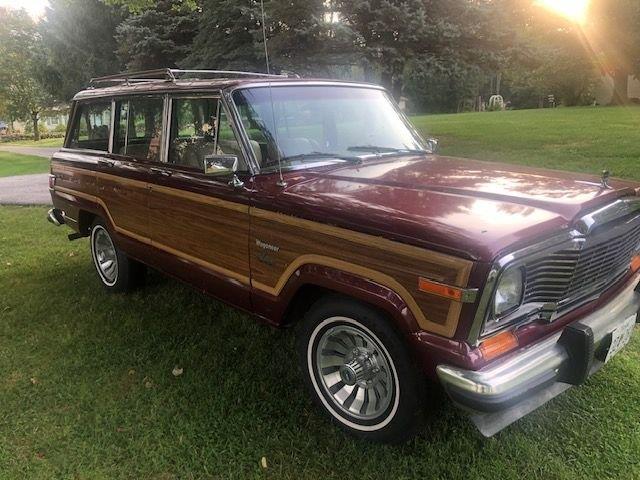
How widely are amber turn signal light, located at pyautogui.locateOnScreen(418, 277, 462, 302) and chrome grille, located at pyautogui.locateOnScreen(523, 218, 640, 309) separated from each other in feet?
1.24

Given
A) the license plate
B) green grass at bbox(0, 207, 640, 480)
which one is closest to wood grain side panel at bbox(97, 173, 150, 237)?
green grass at bbox(0, 207, 640, 480)

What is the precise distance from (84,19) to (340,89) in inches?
827

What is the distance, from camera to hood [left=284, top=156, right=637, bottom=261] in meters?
2.38

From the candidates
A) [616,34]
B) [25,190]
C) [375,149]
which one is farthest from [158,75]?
[616,34]

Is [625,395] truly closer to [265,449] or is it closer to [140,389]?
[265,449]

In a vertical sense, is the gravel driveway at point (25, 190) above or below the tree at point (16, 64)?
below

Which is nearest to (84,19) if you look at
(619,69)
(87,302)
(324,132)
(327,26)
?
(327,26)

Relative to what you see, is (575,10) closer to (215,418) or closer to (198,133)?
(198,133)

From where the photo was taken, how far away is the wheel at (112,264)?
503 centimetres

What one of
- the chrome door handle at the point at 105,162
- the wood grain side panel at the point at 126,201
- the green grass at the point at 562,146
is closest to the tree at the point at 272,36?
the green grass at the point at 562,146

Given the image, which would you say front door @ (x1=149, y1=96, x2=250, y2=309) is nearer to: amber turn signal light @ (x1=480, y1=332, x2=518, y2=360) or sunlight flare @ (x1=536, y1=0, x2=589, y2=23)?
amber turn signal light @ (x1=480, y1=332, x2=518, y2=360)

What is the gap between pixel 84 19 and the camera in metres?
21.4

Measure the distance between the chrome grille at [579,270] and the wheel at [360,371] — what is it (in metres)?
0.71

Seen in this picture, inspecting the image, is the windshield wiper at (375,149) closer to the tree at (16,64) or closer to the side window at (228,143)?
the side window at (228,143)
